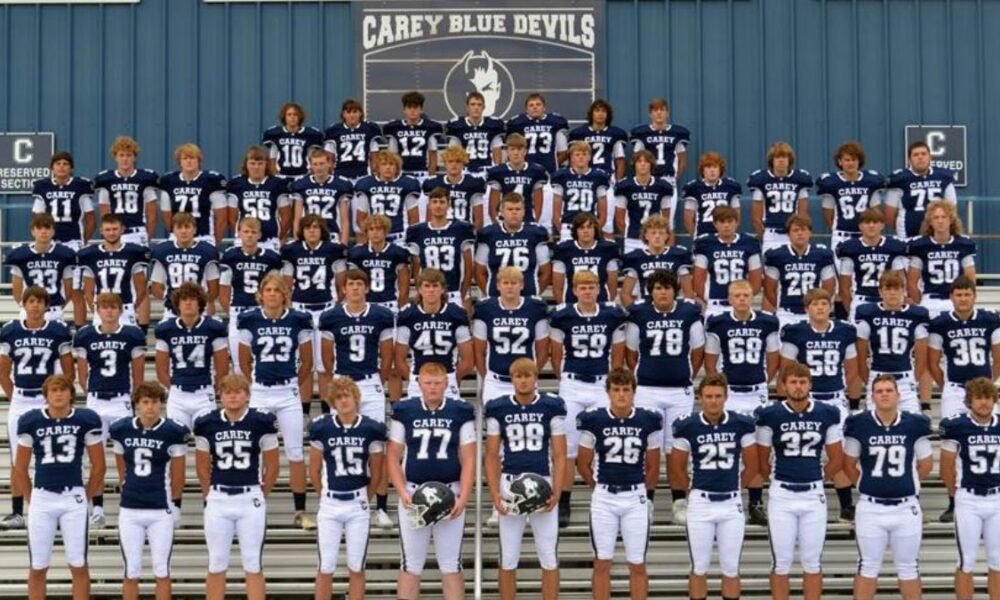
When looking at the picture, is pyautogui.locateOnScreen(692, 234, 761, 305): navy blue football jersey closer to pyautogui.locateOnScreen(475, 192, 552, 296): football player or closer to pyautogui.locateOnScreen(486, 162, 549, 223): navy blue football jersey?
pyautogui.locateOnScreen(475, 192, 552, 296): football player

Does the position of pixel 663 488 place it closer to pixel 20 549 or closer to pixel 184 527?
pixel 184 527

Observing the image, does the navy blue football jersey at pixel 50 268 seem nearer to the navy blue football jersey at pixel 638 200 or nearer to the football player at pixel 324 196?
the football player at pixel 324 196

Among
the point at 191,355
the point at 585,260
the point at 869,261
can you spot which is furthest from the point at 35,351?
the point at 869,261

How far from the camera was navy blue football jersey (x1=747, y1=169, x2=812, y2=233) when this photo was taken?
51.4 ft

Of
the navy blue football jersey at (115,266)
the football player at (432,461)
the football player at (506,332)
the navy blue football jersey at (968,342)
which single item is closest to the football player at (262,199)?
the navy blue football jersey at (115,266)

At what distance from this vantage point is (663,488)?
1334 cm

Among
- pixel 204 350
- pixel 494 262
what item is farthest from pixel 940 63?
pixel 204 350

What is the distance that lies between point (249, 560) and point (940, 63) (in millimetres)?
10592

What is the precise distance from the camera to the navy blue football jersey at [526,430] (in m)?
11.9

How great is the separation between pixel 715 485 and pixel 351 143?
643cm

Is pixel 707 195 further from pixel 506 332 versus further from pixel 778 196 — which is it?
pixel 506 332

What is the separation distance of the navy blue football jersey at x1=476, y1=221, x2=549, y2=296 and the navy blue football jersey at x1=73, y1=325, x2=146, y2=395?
2.98 metres

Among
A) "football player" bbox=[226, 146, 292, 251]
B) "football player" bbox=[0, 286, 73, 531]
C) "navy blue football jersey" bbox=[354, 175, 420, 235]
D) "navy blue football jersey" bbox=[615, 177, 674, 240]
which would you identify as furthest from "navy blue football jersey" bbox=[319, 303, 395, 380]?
"navy blue football jersey" bbox=[615, 177, 674, 240]

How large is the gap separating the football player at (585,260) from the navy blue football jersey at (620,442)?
2.24 m
